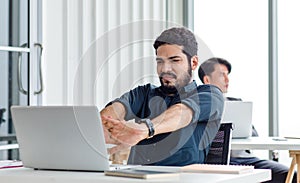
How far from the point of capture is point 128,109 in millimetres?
2943

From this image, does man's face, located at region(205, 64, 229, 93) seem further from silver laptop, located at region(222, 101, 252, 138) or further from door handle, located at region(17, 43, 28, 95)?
door handle, located at region(17, 43, 28, 95)

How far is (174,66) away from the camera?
2.77m

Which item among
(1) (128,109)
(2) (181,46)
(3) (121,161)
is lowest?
(3) (121,161)

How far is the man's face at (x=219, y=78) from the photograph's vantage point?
5.14 meters

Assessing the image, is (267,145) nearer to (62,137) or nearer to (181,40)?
(181,40)

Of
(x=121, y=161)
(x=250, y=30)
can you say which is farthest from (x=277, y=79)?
(x=121, y=161)

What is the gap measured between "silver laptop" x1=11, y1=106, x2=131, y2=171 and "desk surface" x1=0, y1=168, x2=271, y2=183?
0.13 ft

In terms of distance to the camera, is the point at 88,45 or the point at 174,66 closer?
the point at 174,66

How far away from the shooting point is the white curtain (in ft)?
18.2

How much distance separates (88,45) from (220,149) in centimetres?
279

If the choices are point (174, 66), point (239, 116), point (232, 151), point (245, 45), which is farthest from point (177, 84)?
point (245, 45)

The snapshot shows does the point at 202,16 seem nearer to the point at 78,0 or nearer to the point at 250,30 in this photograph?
the point at 250,30

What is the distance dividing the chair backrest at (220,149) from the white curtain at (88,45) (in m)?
2.07

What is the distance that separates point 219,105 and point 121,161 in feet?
2.33
